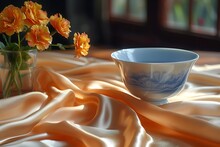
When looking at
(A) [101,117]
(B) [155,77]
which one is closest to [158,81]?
(B) [155,77]

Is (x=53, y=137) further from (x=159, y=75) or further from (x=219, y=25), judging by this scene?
(x=219, y=25)

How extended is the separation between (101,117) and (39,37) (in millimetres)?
190

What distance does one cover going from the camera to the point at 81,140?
2.17 feet

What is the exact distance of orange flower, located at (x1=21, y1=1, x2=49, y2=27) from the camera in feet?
2.55

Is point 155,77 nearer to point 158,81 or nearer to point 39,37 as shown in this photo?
point 158,81

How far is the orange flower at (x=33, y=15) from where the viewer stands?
78cm

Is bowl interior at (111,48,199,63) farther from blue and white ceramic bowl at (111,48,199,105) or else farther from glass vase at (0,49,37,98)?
glass vase at (0,49,37,98)

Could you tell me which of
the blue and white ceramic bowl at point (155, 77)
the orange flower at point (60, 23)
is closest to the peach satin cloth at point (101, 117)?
the blue and white ceramic bowl at point (155, 77)

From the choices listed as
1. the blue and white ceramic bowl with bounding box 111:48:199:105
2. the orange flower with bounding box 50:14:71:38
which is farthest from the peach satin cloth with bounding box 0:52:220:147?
the orange flower with bounding box 50:14:71:38

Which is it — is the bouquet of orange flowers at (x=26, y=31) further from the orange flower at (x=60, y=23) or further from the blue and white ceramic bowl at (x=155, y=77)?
the blue and white ceramic bowl at (x=155, y=77)

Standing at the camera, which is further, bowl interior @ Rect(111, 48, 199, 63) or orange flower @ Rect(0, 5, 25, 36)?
bowl interior @ Rect(111, 48, 199, 63)

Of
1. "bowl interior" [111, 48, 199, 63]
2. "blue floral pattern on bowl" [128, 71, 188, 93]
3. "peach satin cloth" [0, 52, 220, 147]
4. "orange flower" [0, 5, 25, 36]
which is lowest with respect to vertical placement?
"peach satin cloth" [0, 52, 220, 147]

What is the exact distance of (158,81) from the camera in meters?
0.79

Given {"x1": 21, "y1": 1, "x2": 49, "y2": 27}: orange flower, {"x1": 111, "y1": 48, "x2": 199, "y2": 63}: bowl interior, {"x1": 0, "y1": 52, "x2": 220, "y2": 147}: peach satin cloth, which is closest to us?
{"x1": 0, "y1": 52, "x2": 220, "y2": 147}: peach satin cloth
